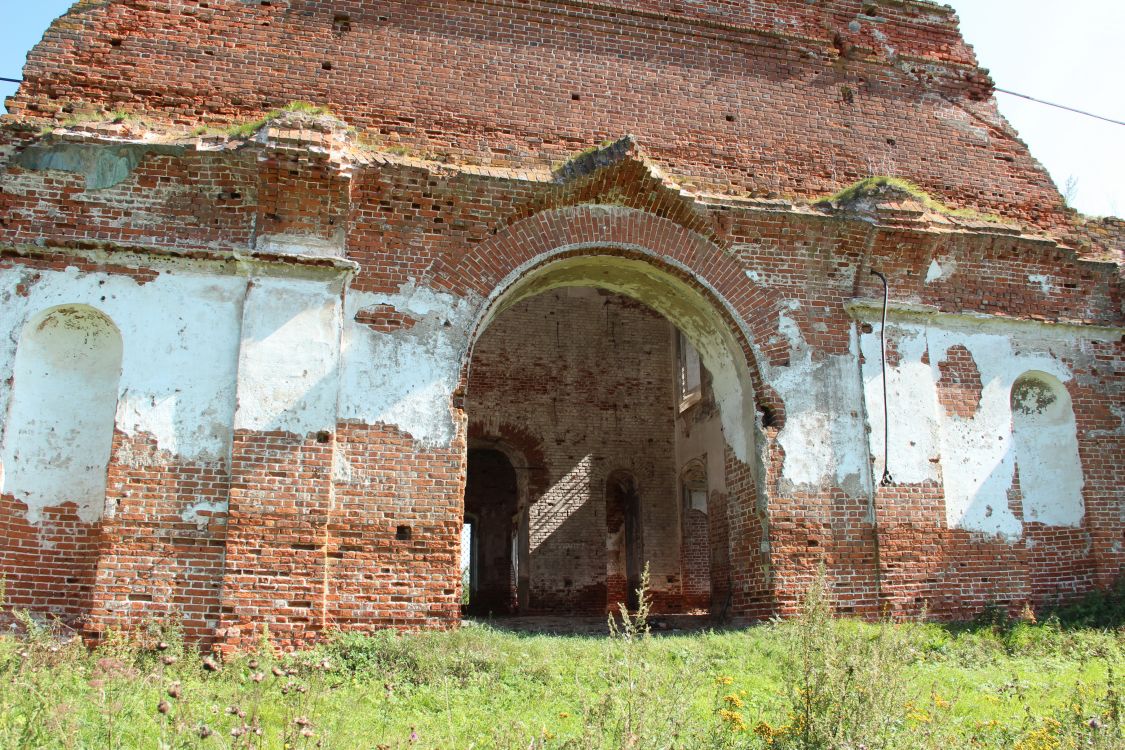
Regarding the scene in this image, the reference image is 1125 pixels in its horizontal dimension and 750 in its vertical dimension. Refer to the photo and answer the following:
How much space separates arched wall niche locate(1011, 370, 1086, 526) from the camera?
9625 mm

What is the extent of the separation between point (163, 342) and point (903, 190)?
7609 millimetres

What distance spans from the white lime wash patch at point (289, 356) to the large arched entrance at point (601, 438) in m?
5.97

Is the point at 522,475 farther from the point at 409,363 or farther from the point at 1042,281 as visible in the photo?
the point at 1042,281

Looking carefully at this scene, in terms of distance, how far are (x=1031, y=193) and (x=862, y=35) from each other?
2758 millimetres

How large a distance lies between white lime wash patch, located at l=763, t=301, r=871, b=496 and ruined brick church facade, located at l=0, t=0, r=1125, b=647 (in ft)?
0.12

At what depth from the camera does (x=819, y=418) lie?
29.8 feet

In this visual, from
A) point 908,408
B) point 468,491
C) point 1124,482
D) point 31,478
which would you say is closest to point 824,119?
point 908,408

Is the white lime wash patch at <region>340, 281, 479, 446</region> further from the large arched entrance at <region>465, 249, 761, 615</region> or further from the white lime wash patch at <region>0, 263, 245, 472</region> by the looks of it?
the large arched entrance at <region>465, 249, 761, 615</region>

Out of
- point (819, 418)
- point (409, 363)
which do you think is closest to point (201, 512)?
point (409, 363)

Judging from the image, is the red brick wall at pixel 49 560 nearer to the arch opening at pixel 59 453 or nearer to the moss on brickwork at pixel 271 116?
the arch opening at pixel 59 453

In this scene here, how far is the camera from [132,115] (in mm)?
8312

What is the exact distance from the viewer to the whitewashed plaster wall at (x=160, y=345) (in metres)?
7.58

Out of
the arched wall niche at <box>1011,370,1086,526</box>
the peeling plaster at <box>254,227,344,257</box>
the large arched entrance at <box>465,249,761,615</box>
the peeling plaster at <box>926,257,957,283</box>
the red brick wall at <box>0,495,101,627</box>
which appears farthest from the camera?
the large arched entrance at <box>465,249,761,615</box>

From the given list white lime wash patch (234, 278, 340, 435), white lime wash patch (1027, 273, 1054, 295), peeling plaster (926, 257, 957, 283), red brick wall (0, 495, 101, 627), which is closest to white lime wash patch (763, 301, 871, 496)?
peeling plaster (926, 257, 957, 283)
